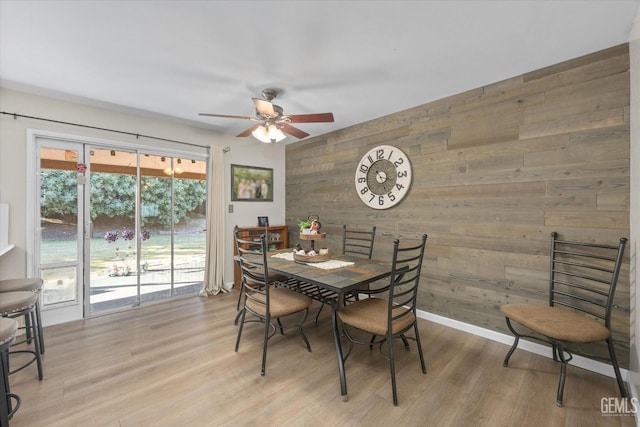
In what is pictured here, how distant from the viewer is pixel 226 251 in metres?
4.06

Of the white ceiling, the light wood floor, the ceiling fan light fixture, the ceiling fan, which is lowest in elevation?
the light wood floor

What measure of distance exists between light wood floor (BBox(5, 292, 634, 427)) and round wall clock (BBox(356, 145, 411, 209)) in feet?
5.32

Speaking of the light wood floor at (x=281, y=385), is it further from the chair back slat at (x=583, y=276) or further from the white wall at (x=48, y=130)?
the white wall at (x=48, y=130)

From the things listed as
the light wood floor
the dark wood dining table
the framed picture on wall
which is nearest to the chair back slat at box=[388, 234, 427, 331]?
the dark wood dining table

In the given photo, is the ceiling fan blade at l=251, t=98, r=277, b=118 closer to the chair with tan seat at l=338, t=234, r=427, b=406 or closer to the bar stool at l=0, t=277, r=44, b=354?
the chair with tan seat at l=338, t=234, r=427, b=406

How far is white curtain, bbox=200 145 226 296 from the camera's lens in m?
3.83

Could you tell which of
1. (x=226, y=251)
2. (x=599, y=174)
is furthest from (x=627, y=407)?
(x=226, y=251)

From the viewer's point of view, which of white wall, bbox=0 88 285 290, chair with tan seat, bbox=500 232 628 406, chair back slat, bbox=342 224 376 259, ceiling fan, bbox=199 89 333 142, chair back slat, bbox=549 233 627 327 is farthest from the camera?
chair back slat, bbox=342 224 376 259

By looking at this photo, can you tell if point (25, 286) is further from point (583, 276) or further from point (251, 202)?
point (583, 276)

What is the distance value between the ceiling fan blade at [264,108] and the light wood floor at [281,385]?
2171 mm

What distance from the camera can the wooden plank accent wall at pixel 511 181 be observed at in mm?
1967

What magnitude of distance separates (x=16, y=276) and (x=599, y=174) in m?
5.38

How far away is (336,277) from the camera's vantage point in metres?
2.01

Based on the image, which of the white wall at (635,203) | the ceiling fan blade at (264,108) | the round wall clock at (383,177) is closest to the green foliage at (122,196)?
the ceiling fan blade at (264,108)
